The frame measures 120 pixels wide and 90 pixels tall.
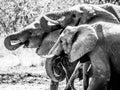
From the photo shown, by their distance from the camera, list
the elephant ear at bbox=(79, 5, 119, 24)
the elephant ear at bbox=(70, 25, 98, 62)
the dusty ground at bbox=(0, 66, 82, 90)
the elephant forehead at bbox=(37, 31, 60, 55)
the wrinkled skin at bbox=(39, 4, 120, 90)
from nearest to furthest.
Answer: the elephant ear at bbox=(70, 25, 98, 62) → the elephant ear at bbox=(79, 5, 119, 24) → the wrinkled skin at bbox=(39, 4, 120, 90) → the elephant forehead at bbox=(37, 31, 60, 55) → the dusty ground at bbox=(0, 66, 82, 90)

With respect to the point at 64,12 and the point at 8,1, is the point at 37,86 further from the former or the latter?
the point at 8,1

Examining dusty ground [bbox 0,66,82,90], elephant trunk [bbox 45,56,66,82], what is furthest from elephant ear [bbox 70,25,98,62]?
dusty ground [bbox 0,66,82,90]

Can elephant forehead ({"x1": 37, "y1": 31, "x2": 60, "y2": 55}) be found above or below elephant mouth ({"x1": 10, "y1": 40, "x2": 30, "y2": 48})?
below

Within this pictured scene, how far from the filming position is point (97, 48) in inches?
264

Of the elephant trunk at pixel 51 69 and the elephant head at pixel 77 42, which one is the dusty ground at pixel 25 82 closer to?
the elephant trunk at pixel 51 69

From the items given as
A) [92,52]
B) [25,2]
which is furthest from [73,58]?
[25,2]

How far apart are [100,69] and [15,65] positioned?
11735 mm

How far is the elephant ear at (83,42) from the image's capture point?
6.60m

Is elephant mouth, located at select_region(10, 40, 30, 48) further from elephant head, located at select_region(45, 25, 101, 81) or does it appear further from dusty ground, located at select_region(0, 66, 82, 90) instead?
dusty ground, located at select_region(0, 66, 82, 90)

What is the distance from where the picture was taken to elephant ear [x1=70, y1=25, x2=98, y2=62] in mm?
6602

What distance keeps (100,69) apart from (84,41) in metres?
0.47

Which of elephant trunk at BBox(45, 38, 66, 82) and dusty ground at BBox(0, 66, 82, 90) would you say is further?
dusty ground at BBox(0, 66, 82, 90)

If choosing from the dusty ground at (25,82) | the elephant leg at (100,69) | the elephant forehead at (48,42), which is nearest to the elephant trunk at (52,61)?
the elephant leg at (100,69)

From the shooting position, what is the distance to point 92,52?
21.9 feet
